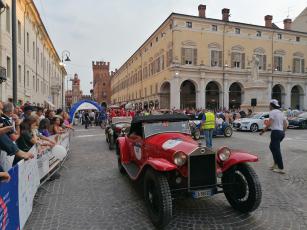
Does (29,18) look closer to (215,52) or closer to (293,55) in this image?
(215,52)

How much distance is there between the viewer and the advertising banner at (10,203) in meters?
3.21

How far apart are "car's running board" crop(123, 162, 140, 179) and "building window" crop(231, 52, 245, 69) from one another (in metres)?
35.9

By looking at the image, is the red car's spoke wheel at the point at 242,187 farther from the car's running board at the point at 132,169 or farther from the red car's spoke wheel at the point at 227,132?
the red car's spoke wheel at the point at 227,132

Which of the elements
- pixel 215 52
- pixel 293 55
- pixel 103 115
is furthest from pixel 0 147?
pixel 293 55

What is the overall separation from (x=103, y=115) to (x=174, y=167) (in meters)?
21.2

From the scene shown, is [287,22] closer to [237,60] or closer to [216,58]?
[237,60]

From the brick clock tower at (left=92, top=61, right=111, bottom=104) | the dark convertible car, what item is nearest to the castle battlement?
the brick clock tower at (left=92, top=61, right=111, bottom=104)

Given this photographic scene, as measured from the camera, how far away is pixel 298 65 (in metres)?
45.0

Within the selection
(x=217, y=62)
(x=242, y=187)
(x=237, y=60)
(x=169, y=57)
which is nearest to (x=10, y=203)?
(x=242, y=187)

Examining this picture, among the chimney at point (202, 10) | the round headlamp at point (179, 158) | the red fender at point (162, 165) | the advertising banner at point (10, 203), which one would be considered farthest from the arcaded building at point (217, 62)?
the advertising banner at point (10, 203)

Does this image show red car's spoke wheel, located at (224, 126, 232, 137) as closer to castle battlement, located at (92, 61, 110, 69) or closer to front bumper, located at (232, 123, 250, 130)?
front bumper, located at (232, 123, 250, 130)

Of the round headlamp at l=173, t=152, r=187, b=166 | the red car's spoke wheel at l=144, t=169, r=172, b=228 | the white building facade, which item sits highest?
the white building facade

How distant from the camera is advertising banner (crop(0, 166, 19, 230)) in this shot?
126 inches

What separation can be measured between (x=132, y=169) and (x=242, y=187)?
7.90ft
